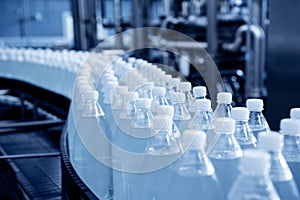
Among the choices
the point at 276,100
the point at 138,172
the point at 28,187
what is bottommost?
the point at 28,187

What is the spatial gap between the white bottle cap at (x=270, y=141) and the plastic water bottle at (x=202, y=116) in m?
0.16

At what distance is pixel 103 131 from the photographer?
2.41 ft

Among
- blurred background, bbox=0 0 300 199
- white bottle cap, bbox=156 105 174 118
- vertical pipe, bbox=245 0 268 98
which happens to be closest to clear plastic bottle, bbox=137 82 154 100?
white bottle cap, bbox=156 105 174 118

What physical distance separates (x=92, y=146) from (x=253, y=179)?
1.41 feet

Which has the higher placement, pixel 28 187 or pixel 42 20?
pixel 42 20

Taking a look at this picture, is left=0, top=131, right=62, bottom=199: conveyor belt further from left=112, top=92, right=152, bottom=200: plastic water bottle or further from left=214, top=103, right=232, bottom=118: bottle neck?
left=214, top=103, right=232, bottom=118: bottle neck

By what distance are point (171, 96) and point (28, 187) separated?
65cm

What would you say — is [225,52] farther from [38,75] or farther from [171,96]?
[171,96]

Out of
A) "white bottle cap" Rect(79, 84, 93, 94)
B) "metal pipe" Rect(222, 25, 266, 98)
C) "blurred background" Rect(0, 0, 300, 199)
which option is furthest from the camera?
"metal pipe" Rect(222, 25, 266, 98)

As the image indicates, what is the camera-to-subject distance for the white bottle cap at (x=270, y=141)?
385 millimetres

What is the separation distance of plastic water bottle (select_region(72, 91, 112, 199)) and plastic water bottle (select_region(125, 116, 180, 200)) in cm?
14

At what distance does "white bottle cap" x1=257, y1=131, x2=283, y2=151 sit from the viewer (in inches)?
15.2

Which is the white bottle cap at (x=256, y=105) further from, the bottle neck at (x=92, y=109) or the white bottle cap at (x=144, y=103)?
the bottle neck at (x=92, y=109)

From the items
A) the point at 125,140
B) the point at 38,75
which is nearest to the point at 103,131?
the point at 125,140
